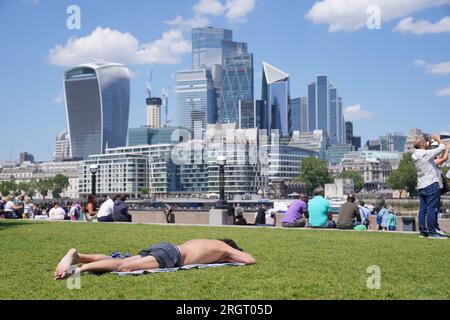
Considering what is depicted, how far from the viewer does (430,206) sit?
564 inches

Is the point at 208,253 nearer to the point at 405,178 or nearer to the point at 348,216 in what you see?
the point at 348,216

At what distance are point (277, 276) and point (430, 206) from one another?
6695mm

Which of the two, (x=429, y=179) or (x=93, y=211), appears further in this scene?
(x=93, y=211)

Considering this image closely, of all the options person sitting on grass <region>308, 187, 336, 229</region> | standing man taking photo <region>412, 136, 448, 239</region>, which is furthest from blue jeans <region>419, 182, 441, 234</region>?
person sitting on grass <region>308, 187, 336, 229</region>

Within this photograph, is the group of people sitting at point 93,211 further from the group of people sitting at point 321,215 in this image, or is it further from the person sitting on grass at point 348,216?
the person sitting on grass at point 348,216

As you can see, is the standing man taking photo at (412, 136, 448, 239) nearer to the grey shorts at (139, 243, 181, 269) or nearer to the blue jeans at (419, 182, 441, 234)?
the blue jeans at (419, 182, 441, 234)

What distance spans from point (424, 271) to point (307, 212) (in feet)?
38.0

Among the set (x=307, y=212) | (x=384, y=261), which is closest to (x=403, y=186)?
(x=307, y=212)

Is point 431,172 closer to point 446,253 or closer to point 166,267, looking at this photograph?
point 446,253

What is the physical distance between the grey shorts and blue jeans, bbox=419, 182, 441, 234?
7091 mm

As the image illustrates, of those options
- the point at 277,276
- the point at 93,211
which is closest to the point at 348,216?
the point at 277,276

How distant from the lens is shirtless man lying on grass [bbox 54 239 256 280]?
875 centimetres
